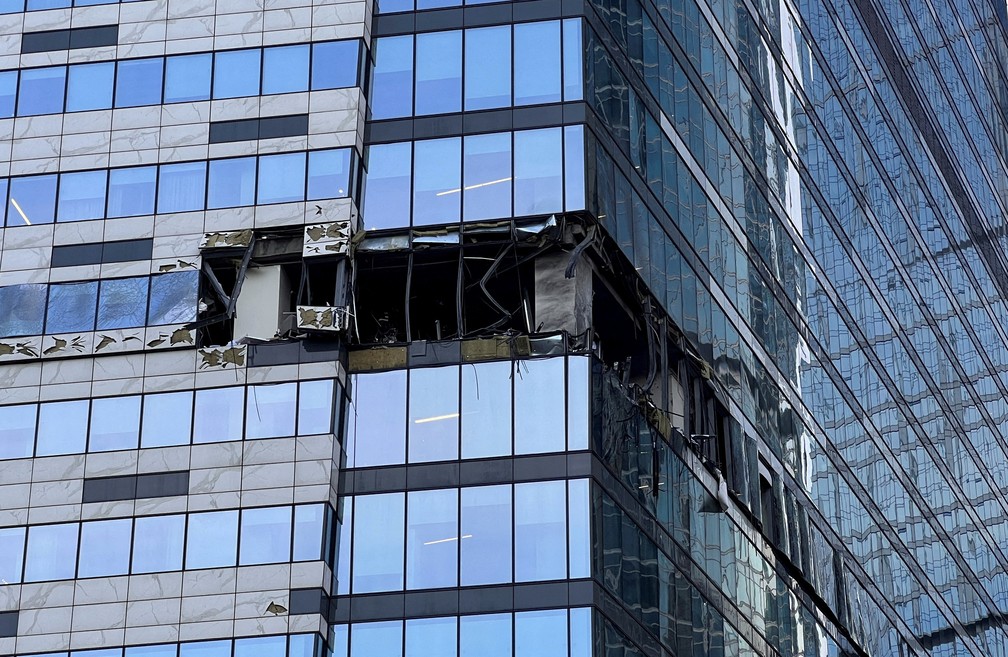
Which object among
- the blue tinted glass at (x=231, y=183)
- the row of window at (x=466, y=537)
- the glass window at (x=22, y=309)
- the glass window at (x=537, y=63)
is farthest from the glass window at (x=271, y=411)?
the glass window at (x=537, y=63)

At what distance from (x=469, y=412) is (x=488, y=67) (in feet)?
37.9

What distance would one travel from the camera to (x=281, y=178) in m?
59.2

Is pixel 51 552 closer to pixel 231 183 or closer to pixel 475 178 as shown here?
pixel 231 183

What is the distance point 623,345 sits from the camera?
63844 mm

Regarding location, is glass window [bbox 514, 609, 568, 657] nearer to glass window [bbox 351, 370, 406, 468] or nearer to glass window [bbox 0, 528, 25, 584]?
glass window [bbox 351, 370, 406, 468]

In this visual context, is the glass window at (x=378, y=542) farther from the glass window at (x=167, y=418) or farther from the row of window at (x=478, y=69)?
the row of window at (x=478, y=69)

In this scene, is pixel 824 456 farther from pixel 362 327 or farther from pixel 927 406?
pixel 362 327

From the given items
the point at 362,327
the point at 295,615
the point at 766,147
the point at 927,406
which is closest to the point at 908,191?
the point at 927,406

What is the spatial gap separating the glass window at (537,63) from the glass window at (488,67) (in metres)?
0.32

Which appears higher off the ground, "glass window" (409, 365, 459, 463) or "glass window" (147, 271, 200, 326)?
"glass window" (147, 271, 200, 326)

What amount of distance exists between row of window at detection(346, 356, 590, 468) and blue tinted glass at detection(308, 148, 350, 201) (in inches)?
238

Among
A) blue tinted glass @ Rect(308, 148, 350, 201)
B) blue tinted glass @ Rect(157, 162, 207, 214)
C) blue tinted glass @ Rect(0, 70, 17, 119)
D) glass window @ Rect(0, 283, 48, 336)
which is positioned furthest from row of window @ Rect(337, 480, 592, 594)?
blue tinted glass @ Rect(0, 70, 17, 119)

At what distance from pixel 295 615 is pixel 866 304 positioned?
4548 centimetres

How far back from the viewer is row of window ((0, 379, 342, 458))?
55844 millimetres
